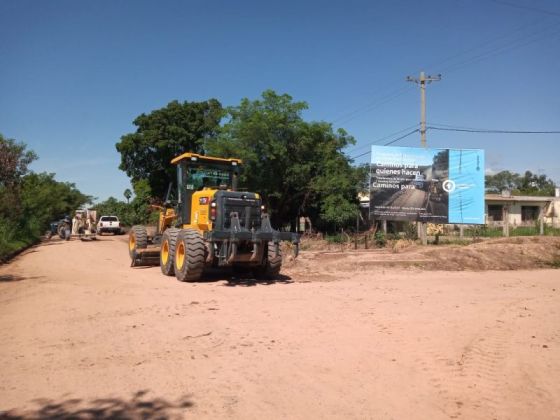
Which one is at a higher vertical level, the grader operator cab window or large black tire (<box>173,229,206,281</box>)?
the grader operator cab window

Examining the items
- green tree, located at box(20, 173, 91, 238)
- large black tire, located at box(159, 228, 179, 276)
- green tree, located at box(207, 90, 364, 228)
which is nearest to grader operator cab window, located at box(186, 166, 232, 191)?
large black tire, located at box(159, 228, 179, 276)

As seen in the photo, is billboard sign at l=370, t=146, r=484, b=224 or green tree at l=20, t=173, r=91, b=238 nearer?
billboard sign at l=370, t=146, r=484, b=224

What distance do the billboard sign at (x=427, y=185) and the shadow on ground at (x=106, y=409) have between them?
1938 centimetres

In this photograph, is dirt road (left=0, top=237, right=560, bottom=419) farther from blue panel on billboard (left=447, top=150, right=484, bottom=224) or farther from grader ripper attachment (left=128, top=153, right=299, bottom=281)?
blue panel on billboard (left=447, top=150, right=484, bottom=224)

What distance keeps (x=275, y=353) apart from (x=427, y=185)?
1894cm

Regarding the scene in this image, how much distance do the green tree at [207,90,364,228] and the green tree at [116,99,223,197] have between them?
10.9 m

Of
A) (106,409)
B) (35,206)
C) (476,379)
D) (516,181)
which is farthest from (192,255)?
(516,181)

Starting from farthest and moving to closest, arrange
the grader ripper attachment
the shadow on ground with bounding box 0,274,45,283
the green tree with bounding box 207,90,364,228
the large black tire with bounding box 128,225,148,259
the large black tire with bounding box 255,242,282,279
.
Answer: the green tree with bounding box 207,90,364,228 → the large black tire with bounding box 128,225,148,259 → the large black tire with bounding box 255,242,282,279 → the shadow on ground with bounding box 0,274,45,283 → the grader ripper attachment

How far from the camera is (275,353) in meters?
5.77

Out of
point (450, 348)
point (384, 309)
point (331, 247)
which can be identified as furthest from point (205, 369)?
point (331, 247)

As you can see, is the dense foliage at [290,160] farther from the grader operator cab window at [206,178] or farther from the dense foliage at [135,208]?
the grader operator cab window at [206,178]

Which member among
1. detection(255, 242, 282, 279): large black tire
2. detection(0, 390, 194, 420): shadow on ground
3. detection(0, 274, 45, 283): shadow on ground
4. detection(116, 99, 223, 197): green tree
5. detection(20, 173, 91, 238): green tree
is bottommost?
detection(0, 390, 194, 420): shadow on ground

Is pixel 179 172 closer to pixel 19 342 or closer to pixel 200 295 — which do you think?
pixel 200 295

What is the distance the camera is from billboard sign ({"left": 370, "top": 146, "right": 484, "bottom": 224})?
897 inches
